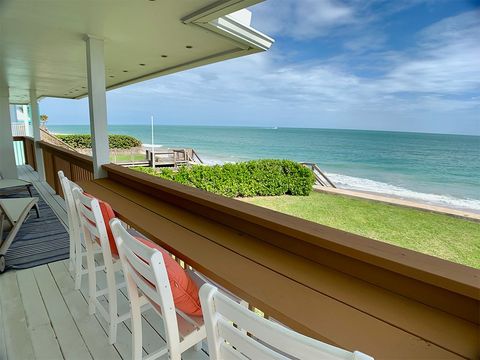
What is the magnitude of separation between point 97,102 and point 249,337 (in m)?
3.26

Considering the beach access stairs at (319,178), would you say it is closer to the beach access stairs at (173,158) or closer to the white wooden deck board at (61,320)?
the beach access stairs at (173,158)

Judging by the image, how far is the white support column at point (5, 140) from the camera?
20.1 ft

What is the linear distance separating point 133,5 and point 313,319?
247 cm

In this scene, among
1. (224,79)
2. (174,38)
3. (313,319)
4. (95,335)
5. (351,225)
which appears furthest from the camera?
(224,79)

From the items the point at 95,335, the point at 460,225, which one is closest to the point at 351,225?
the point at 460,225

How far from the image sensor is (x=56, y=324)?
73.9 inches

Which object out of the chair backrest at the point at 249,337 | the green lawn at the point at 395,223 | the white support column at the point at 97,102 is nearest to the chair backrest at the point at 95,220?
the chair backrest at the point at 249,337

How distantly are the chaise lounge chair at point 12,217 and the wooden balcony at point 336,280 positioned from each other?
1.88 meters

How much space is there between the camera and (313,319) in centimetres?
87

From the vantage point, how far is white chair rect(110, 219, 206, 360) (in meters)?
0.94

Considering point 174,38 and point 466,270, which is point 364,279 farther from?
point 174,38

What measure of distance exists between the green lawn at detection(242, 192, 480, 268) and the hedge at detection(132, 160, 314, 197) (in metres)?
0.39

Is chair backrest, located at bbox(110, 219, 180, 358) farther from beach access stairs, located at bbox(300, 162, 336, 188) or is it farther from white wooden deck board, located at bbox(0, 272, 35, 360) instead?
beach access stairs, located at bbox(300, 162, 336, 188)

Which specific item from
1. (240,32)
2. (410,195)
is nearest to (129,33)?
(240,32)
